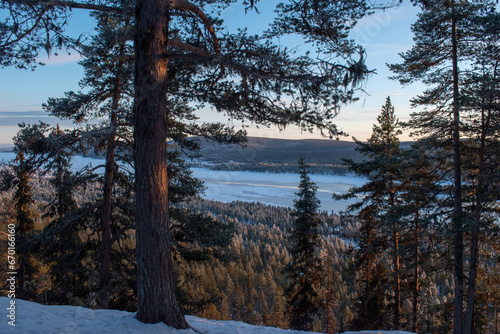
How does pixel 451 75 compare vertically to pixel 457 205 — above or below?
above

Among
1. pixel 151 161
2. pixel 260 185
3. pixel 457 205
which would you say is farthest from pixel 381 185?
pixel 260 185

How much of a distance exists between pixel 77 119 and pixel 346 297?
34612 mm

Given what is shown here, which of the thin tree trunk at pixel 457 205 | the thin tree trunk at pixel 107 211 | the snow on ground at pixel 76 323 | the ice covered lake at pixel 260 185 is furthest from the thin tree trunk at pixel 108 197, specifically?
the ice covered lake at pixel 260 185

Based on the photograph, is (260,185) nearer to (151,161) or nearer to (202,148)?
(202,148)

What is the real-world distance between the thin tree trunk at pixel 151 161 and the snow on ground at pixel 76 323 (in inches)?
8.6

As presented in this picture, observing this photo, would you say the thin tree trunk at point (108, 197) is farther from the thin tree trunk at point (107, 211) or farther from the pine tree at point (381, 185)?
the pine tree at point (381, 185)

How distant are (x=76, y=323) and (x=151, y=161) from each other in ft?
8.11

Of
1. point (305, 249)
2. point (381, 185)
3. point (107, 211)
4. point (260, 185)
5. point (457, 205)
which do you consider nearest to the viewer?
point (107, 211)

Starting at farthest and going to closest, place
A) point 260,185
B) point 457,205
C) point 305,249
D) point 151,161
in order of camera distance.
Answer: point 260,185, point 305,249, point 457,205, point 151,161

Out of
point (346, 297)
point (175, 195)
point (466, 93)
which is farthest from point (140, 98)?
point (346, 297)

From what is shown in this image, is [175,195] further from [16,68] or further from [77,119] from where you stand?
[16,68]

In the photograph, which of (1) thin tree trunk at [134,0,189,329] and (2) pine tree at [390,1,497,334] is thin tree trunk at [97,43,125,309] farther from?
(2) pine tree at [390,1,497,334]

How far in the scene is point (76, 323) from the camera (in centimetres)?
396

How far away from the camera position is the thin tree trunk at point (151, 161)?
3.83 metres
